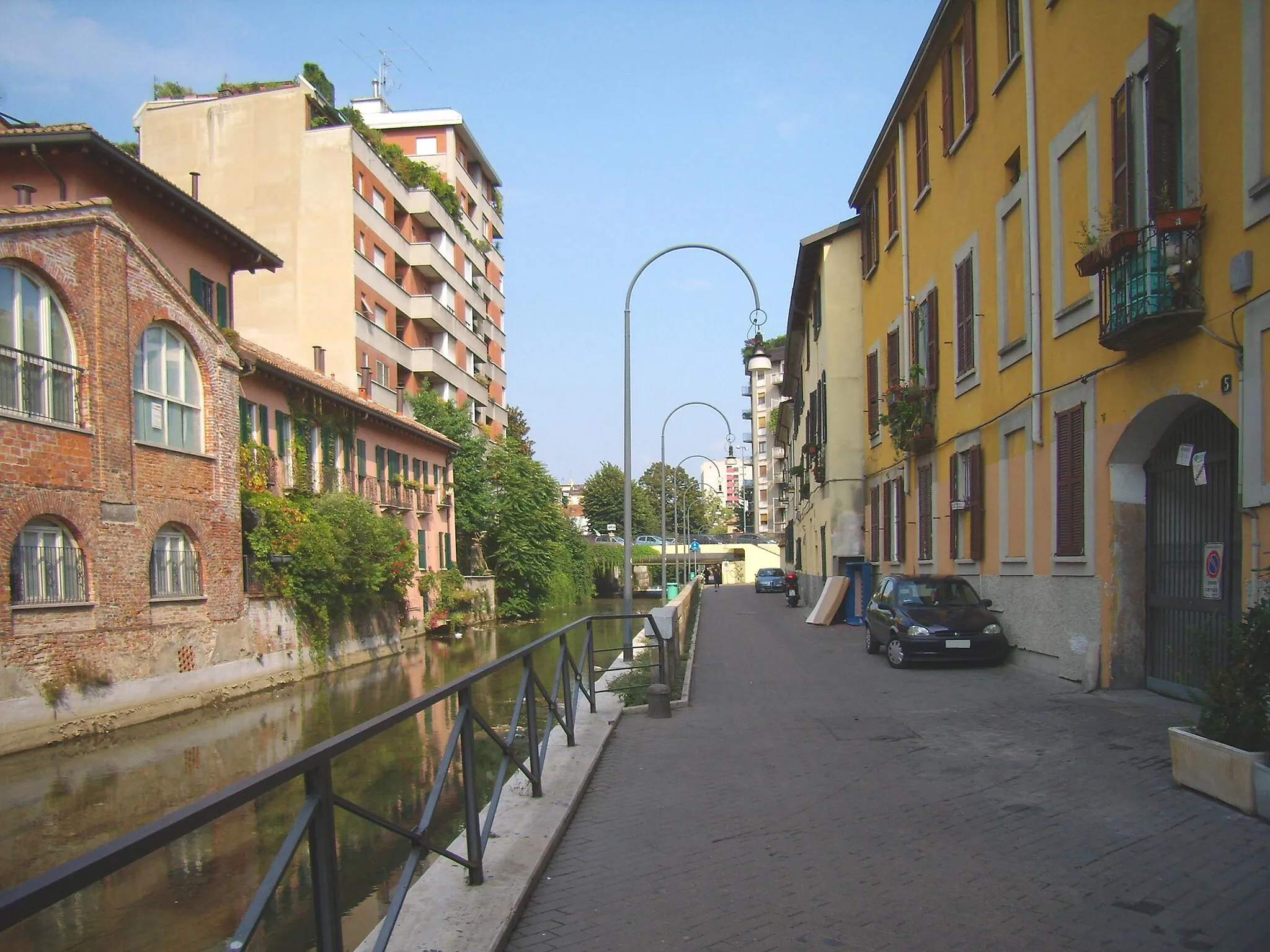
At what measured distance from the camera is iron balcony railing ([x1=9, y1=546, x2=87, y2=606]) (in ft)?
48.3

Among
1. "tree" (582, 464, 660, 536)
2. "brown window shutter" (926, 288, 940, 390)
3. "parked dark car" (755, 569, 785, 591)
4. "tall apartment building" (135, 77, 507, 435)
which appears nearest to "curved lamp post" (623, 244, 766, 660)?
"brown window shutter" (926, 288, 940, 390)

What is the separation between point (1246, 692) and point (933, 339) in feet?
44.9

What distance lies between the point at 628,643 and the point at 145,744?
7.76 m

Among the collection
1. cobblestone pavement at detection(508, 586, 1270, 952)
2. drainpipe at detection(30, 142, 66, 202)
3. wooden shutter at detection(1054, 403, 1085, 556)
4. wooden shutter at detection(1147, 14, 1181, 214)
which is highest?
drainpipe at detection(30, 142, 66, 202)

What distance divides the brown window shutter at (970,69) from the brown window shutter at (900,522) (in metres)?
8.10

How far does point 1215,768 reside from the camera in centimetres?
640

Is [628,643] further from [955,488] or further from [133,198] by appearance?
[133,198]

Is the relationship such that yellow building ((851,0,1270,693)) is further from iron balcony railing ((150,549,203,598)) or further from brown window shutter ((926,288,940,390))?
iron balcony railing ((150,549,203,598))

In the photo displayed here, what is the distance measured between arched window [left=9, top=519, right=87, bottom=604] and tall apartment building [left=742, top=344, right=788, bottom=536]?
69316mm

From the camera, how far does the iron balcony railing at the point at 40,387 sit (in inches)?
575

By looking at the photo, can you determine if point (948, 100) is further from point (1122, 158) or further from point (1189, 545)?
point (1189, 545)

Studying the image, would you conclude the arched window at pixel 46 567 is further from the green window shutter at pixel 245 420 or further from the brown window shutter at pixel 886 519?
the brown window shutter at pixel 886 519

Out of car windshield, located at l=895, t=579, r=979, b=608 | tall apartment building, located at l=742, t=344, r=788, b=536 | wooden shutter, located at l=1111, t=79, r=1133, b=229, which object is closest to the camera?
wooden shutter, located at l=1111, t=79, r=1133, b=229

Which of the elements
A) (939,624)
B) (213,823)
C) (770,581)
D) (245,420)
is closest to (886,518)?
(939,624)
